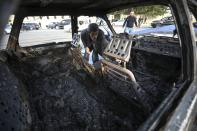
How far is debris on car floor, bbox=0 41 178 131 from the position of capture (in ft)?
7.32

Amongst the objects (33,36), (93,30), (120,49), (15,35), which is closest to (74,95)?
(120,49)

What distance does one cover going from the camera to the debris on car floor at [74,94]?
2.23 m

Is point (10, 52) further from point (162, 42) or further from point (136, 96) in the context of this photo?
point (162, 42)

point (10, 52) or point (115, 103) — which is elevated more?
point (10, 52)

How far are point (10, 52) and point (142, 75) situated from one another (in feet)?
5.14

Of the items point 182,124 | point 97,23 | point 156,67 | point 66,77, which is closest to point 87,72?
point 66,77

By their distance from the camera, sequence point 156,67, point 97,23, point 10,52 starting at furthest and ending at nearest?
point 97,23 → point 156,67 → point 10,52

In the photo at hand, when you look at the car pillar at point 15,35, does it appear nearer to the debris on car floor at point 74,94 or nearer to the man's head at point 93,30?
the debris on car floor at point 74,94

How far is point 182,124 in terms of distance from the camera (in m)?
1.46

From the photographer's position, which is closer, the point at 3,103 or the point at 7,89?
the point at 3,103

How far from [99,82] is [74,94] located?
0.43 meters

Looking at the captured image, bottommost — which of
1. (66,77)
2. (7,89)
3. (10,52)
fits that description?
(66,77)

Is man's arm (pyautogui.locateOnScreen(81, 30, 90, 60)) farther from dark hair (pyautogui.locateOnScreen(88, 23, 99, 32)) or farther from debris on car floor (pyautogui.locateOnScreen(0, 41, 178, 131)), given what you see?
debris on car floor (pyautogui.locateOnScreen(0, 41, 178, 131))

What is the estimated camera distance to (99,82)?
2.93 meters
